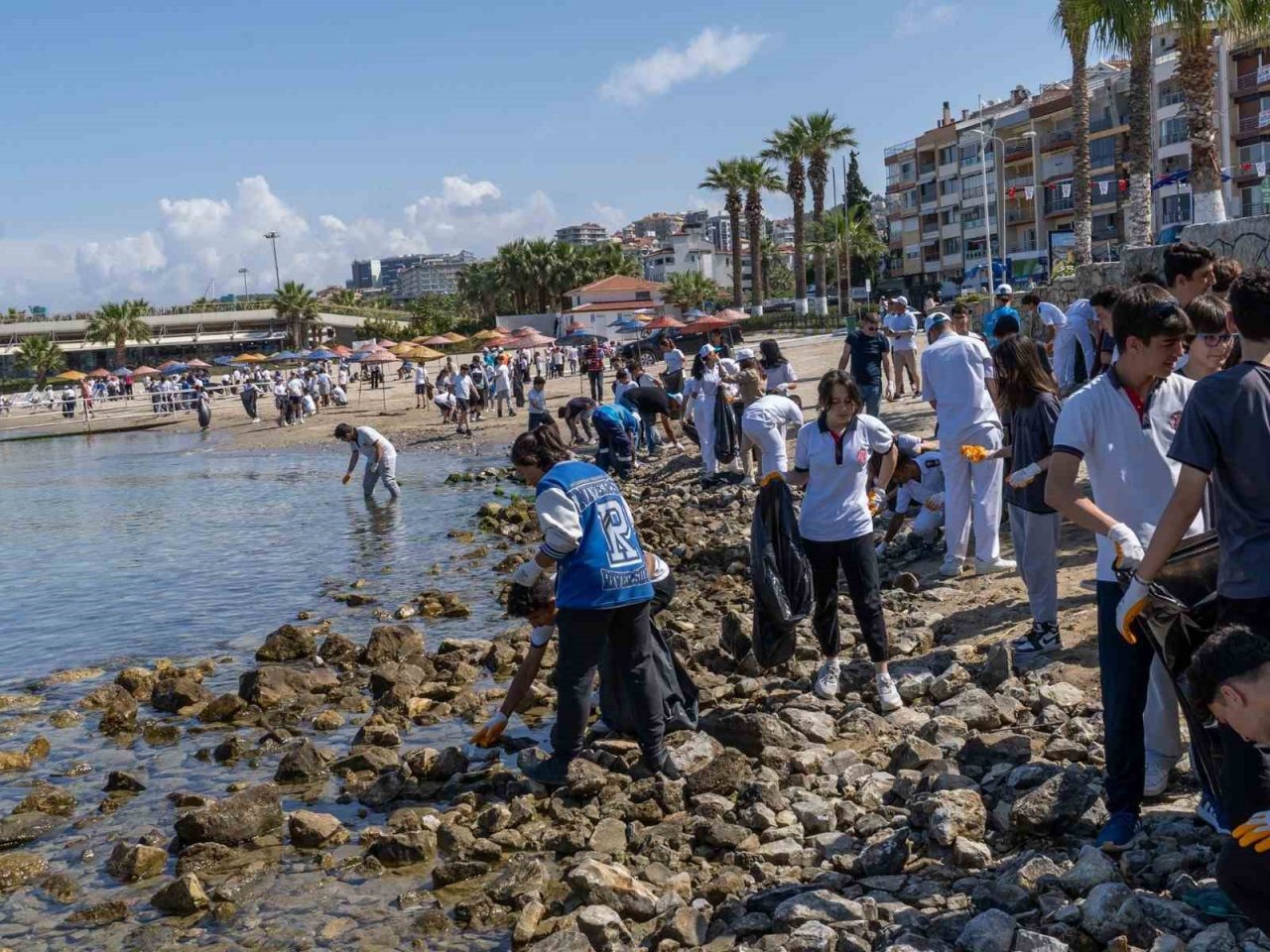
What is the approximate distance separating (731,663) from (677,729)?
5.37ft

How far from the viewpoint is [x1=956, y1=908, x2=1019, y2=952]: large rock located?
3.92 meters

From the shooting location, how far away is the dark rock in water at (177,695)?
944 cm

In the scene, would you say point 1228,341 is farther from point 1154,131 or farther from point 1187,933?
point 1154,131

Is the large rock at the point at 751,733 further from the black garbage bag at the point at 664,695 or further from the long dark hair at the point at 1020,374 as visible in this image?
the long dark hair at the point at 1020,374

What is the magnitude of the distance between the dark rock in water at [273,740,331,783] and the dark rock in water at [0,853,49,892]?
139 centimetres

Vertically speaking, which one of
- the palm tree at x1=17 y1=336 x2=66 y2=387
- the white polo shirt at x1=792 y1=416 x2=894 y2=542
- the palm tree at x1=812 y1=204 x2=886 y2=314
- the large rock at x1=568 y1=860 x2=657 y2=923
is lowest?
the large rock at x1=568 y1=860 x2=657 y2=923

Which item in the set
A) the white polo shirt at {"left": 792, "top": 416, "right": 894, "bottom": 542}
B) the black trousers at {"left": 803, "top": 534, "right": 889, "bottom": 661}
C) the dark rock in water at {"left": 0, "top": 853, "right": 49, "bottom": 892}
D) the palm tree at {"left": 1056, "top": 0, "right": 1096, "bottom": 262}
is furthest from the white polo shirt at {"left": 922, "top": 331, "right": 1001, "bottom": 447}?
the palm tree at {"left": 1056, "top": 0, "right": 1096, "bottom": 262}

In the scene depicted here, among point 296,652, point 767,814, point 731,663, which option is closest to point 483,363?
point 296,652

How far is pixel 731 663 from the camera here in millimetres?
8508

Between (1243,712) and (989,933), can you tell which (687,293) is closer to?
(989,933)

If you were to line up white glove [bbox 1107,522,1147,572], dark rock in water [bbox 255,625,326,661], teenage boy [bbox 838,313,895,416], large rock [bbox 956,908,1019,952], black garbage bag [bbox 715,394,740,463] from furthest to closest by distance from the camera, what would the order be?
black garbage bag [bbox 715,394,740,463]
teenage boy [bbox 838,313,895,416]
dark rock in water [bbox 255,625,326,661]
white glove [bbox 1107,522,1147,572]
large rock [bbox 956,908,1019,952]

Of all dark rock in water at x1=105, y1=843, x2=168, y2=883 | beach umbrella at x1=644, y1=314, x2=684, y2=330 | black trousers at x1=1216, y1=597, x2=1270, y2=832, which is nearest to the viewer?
black trousers at x1=1216, y1=597, x2=1270, y2=832

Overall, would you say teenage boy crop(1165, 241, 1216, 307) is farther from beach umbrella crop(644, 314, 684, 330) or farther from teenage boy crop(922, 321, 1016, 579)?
beach umbrella crop(644, 314, 684, 330)

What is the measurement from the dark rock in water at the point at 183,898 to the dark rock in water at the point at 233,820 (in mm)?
610
